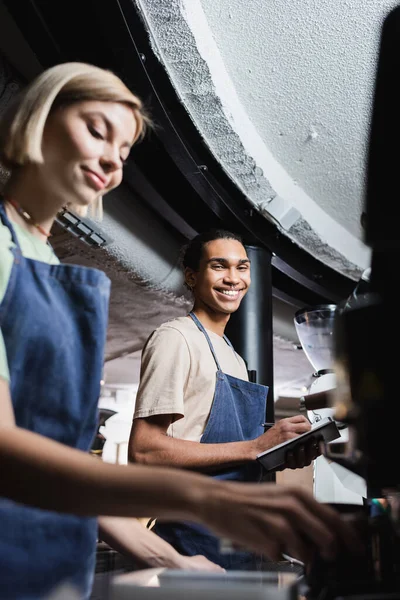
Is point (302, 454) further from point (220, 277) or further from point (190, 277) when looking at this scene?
point (190, 277)

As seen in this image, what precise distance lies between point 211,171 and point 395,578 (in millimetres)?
2448

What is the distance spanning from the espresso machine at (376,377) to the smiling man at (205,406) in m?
0.84

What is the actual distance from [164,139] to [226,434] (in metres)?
1.27

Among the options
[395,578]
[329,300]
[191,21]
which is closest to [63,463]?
[395,578]

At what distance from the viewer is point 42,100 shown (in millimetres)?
847

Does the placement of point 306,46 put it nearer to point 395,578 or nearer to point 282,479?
point 395,578

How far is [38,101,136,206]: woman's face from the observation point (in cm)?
85

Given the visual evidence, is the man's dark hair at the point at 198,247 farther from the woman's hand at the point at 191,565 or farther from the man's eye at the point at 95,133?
the woman's hand at the point at 191,565

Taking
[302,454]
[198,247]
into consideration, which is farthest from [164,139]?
[302,454]

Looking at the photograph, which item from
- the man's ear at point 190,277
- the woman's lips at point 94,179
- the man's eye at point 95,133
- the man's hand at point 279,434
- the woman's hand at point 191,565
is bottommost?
the woman's hand at point 191,565

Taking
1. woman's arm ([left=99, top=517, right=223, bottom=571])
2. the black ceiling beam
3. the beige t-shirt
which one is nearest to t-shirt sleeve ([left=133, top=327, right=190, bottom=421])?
the beige t-shirt

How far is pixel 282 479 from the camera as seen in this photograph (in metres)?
3.99

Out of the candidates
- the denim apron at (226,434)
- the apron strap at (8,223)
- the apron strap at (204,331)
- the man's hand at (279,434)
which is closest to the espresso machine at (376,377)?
the apron strap at (8,223)

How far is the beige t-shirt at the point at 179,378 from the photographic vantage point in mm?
1584
